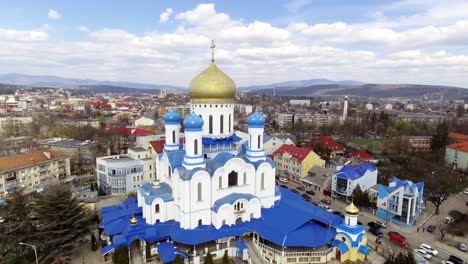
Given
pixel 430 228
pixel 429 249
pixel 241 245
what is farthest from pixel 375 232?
pixel 241 245

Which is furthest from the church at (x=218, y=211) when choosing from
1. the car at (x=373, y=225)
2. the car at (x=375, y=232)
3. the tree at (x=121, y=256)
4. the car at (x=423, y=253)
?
the car at (x=373, y=225)

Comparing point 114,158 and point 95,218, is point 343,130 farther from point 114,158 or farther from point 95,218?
point 95,218

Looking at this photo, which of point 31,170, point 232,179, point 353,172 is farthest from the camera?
point 31,170

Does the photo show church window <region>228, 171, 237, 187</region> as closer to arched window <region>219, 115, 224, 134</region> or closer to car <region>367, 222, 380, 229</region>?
arched window <region>219, 115, 224, 134</region>

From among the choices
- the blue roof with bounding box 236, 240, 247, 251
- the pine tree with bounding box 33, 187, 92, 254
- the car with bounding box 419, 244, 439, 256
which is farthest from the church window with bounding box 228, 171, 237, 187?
the car with bounding box 419, 244, 439, 256

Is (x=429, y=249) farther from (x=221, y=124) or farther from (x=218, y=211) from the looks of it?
(x=221, y=124)

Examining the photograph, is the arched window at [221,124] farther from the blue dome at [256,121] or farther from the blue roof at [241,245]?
the blue roof at [241,245]
